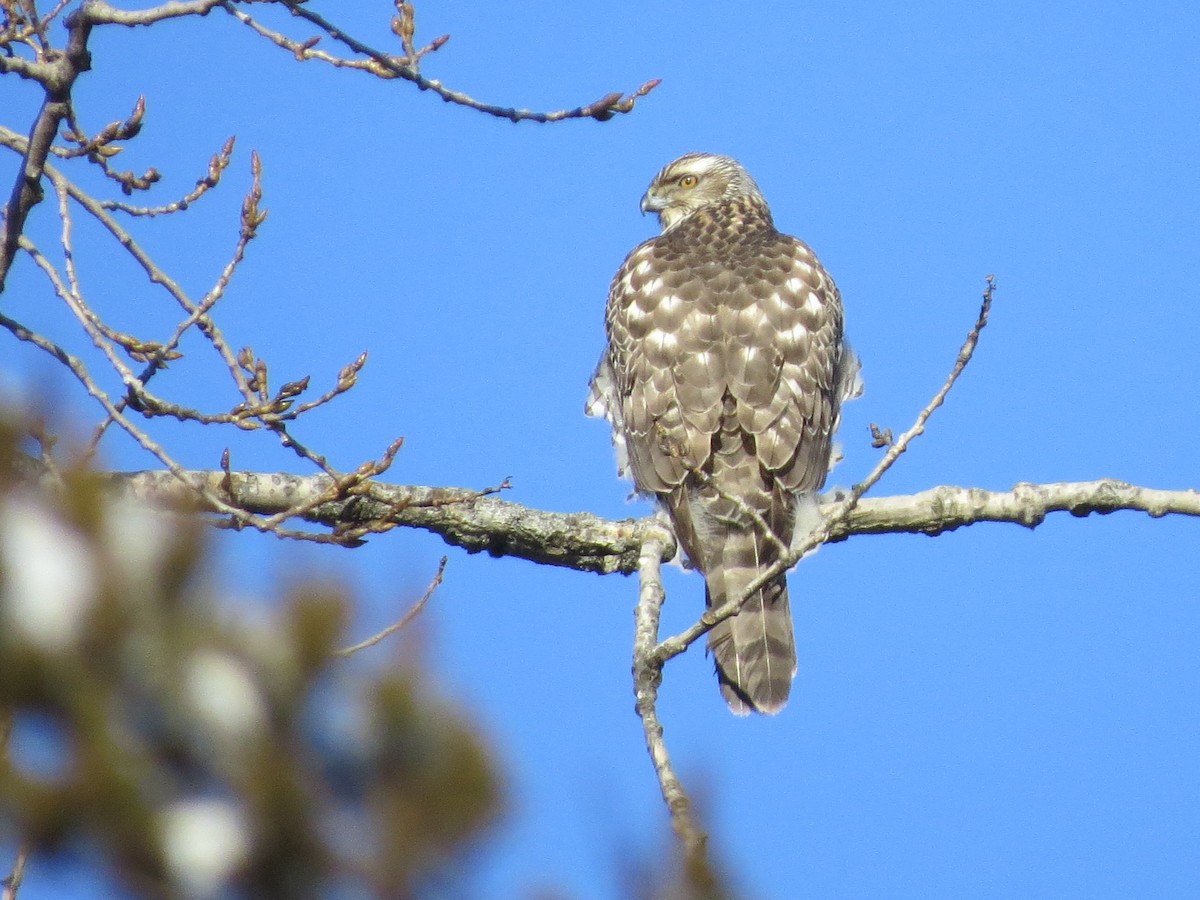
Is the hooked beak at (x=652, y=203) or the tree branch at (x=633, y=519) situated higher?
the hooked beak at (x=652, y=203)

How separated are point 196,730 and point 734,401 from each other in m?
5.25

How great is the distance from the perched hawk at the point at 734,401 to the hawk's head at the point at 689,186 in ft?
5.51

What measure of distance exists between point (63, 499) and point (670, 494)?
5.07 m

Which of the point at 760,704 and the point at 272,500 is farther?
the point at 760,704

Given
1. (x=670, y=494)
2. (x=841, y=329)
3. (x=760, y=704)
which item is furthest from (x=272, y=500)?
(x=841, y=329)

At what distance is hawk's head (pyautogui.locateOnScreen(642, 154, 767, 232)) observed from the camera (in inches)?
365

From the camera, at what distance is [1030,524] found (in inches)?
242

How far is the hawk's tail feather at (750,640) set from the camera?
6.25 metres

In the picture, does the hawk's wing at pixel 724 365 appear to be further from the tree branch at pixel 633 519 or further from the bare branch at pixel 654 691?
the bare branch at pixel 654 691

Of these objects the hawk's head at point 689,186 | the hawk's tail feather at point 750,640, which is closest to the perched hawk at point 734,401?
the hawk's tail feather at point 750,640

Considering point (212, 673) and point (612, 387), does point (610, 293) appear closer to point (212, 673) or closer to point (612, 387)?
point (612, 387)

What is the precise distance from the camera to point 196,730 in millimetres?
1473

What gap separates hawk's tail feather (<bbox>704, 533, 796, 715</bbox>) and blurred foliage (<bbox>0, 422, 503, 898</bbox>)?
4786mm

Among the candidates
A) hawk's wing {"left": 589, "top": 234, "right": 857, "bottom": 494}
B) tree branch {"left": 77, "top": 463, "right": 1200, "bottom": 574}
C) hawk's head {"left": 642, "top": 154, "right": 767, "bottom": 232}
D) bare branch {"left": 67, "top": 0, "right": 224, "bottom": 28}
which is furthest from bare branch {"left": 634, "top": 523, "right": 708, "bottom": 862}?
hawk's head {"left": 642, "top": 154, "right": 767, "bottom": 232}
